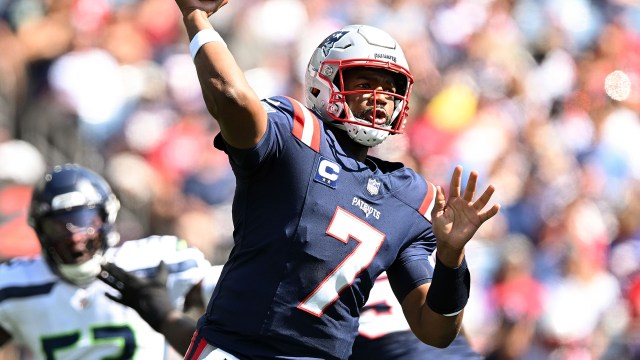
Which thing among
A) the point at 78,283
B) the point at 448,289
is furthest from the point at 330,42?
the point at 78,283

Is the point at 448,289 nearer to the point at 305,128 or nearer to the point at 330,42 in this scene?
the point at 305,128

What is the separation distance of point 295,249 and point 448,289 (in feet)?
1.75

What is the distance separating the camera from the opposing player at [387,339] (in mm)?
5285

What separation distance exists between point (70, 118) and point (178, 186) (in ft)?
3.11

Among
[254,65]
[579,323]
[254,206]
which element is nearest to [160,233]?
[254,65]

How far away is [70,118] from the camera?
8484mm

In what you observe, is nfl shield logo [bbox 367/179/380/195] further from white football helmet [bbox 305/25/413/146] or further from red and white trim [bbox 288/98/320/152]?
red and white trim [bbox 288/98/320/152]

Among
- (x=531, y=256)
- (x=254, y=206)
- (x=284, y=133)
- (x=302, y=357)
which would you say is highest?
(x=284, y=133)

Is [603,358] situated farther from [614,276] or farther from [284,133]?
[284,133]

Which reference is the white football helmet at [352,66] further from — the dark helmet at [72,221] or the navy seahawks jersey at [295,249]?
the dark helmet at [72,221]

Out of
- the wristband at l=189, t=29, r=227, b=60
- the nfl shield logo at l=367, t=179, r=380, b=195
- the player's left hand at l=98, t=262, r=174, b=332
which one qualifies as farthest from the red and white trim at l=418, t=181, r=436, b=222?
the player's left hand at l=98, t=262, r=174, b=332

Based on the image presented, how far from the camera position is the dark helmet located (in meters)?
5.65

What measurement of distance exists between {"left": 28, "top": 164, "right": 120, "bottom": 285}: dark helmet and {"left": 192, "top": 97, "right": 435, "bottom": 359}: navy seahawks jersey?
1907 millimetres

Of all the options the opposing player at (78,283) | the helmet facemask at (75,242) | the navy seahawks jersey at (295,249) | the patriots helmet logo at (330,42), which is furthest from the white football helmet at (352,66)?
the helmet facemask at (75,242)
